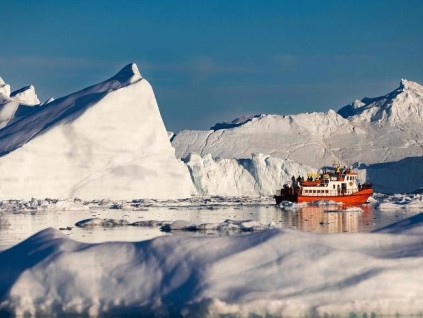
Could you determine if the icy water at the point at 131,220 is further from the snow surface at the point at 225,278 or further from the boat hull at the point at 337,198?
the boat hull at the point at 337,198

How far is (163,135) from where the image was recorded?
4831 centimetres

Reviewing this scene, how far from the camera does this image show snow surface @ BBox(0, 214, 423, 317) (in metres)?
10.2

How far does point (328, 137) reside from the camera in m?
75.0

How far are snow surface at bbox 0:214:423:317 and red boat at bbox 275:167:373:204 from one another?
105 ft

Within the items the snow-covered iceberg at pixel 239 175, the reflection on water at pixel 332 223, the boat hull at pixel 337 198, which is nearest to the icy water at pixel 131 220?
the reflection on water at pixel 332 223

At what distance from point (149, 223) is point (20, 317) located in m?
14.9

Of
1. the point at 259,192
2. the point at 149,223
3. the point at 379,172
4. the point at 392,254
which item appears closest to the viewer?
the point at 392,254

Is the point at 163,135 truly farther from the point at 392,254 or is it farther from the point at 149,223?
the point at 392,254

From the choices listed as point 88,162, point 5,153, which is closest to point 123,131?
point 88,162

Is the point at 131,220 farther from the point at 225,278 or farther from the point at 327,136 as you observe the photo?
the point at 327,136

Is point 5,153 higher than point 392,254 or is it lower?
higher

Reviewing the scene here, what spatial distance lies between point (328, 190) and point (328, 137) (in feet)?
99.0

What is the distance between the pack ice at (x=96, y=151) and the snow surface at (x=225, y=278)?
1263 inches

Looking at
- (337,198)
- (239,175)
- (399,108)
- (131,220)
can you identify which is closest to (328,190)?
(337,198)
